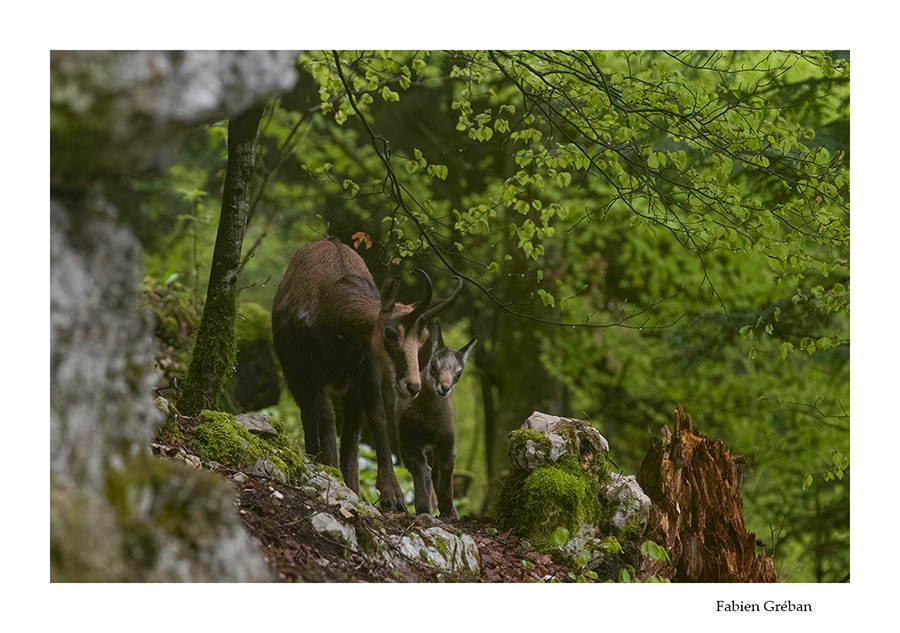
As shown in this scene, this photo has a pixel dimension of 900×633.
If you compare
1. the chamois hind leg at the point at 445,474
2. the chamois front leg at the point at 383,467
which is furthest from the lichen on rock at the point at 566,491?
the chamois front leg at the point at 383,467

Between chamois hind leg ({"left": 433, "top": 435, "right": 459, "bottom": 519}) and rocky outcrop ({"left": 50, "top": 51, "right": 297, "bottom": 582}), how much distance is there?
3.06 meters

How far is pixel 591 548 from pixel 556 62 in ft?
10.3

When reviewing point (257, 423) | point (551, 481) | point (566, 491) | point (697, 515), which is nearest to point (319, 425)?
point (257, 423)

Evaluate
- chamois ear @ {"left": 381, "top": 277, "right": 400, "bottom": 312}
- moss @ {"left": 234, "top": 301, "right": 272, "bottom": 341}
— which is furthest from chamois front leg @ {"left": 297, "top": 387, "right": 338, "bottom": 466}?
moss @ {"left": 234, "top": 301, "right": 272, "bottom": 341}

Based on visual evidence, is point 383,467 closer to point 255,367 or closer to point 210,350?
point 210,350

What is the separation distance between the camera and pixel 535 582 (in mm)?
4371

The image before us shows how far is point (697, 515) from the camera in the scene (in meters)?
4.99

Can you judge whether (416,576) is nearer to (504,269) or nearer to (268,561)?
(268,561)

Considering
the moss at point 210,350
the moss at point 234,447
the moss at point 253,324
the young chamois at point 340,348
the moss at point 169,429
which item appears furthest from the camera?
the moss at point 253,324

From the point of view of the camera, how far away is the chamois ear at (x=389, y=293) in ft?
16.9

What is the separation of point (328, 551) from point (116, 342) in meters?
1.72

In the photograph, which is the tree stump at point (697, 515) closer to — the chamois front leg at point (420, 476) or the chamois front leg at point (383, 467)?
the chamois front leg at point (420, 476)

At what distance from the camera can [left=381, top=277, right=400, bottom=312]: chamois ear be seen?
516 centimetres

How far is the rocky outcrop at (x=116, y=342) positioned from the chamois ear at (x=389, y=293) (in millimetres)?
2408
